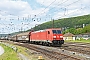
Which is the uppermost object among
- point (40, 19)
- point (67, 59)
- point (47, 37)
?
point (40, 19)

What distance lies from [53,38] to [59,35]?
1403 mm

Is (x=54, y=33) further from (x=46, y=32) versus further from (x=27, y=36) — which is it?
(x=27, y=36)

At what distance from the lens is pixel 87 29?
7264 inches

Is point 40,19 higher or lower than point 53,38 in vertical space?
higher

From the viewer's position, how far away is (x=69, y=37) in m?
137

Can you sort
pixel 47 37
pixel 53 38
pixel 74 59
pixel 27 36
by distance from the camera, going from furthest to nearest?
pixel 27 36, pixel 47 37, pixel 53 38, pixel 74 59

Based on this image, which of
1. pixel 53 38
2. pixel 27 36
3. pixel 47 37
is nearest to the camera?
pixel 53 38

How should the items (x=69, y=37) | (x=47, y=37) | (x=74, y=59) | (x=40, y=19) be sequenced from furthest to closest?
(x=69, y=37), (x=40, y=19), (x=47, y=37), (x=74, y=59)

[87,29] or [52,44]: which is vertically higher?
[87,29]

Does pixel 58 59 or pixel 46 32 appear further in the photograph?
pixel 46 32

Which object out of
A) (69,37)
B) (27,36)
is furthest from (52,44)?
(69,37)

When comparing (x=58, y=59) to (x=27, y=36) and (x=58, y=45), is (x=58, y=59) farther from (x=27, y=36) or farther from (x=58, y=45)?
(x=27, y=36)

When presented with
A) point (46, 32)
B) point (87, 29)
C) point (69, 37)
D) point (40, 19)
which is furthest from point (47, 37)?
point (87, 29)

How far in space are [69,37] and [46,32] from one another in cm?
9407
